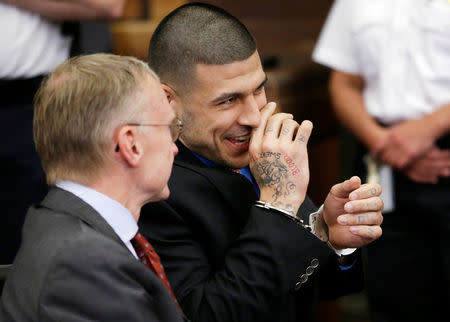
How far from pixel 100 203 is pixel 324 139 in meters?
2.12

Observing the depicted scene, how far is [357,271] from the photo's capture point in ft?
5.78

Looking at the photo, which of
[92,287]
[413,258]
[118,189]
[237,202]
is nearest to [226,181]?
[237,202]

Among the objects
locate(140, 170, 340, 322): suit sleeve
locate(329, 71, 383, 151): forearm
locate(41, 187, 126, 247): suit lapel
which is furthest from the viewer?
locate(329, 71, 383, 151): forearm

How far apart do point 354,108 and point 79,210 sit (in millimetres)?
1473

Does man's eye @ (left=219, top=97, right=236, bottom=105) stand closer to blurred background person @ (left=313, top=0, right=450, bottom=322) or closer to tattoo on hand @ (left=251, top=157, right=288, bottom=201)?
tattoo on hand @ (left=251, top=157, right=288, bottom=201)

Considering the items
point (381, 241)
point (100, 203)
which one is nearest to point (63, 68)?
point (100, 203)

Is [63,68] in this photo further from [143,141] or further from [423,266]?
[423,266]

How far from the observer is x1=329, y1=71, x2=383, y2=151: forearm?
8.05 ft

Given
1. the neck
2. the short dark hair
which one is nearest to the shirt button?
the neck

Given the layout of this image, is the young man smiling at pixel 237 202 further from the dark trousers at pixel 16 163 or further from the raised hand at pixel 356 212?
the dark trousers at pixel 16 163

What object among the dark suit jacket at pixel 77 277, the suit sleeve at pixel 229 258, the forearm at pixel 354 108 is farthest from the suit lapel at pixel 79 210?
the forearm at pixel 354 108

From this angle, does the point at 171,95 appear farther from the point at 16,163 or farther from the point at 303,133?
the point at 16,163

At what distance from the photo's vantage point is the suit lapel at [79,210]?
126cm

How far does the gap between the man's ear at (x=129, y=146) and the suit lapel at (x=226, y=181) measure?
33 cm
